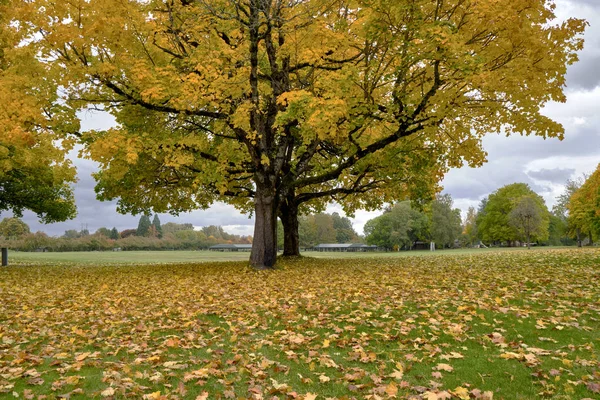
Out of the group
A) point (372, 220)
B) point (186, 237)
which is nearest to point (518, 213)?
point (372, 220)

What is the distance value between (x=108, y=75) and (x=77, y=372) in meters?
12.4

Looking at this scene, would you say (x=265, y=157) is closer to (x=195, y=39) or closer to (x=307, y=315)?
(x=195, y=39)

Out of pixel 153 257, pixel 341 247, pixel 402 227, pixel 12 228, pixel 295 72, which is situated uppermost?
pixel 295 72

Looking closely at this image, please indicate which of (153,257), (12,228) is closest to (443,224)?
(153,257)

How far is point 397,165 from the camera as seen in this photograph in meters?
21.0

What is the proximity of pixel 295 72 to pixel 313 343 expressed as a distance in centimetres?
1361

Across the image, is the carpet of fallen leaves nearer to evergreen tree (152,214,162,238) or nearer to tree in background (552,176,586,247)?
tree in background (552,176,586,247)

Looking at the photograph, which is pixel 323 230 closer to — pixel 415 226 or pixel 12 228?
pixel 415 226

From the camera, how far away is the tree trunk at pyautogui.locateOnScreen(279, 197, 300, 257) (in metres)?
27.3

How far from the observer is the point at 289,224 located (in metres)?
27.7

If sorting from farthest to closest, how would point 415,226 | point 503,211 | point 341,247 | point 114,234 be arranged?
point 114,234
point 341,247
point 503,211
point 415,226

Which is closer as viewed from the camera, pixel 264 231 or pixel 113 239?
pixel 264 231

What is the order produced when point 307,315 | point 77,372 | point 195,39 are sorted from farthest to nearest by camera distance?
point 195,39
point 307,315
point 77,372

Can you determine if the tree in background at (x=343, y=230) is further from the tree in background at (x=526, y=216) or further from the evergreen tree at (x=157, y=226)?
the tree in background at (x=526, y=216)
